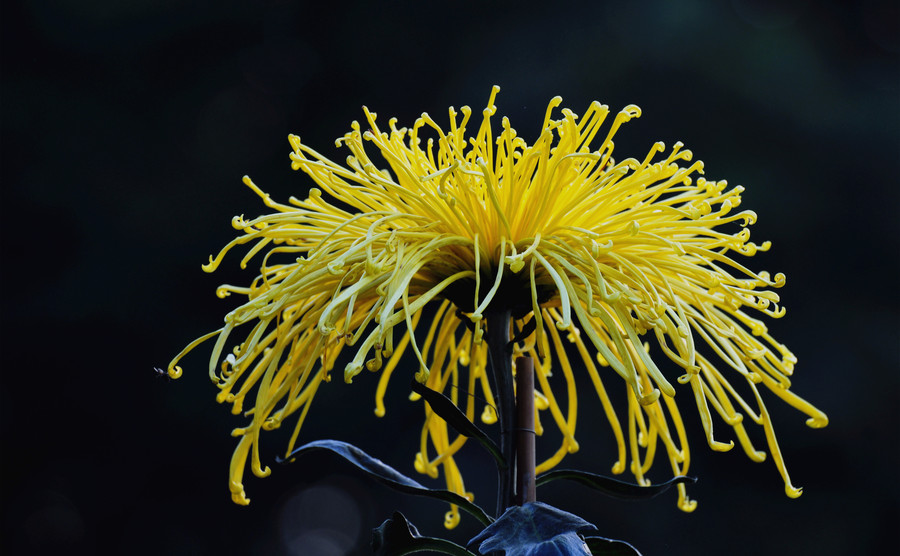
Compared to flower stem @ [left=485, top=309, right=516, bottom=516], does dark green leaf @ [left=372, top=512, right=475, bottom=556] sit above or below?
below

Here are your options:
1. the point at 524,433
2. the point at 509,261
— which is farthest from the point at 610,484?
the point at 509,261

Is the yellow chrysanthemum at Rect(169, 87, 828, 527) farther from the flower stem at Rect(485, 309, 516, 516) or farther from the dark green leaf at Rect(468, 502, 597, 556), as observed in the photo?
the dark green leaf at Rect(468, 502, 597, 556)

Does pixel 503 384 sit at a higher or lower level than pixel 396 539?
higher

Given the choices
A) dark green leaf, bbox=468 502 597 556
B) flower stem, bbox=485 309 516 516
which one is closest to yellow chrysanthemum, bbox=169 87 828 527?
flower stem, bbox=485 309 516 516

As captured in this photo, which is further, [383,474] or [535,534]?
[383,474]

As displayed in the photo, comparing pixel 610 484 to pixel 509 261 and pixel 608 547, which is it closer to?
pixel 608 547

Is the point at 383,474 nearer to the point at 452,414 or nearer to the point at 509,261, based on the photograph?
the point at 452,414

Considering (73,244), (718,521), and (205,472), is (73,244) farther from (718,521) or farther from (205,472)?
(718,521)
